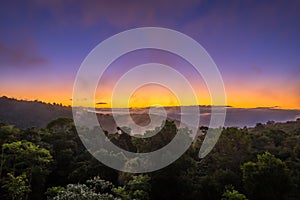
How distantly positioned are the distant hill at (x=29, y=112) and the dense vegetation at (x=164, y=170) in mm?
14978

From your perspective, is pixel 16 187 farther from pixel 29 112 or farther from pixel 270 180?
pixel 29 112

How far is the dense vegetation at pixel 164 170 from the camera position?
55.0 ft

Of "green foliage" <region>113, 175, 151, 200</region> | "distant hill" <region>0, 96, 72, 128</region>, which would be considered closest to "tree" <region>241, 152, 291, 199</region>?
"green foliage" <region>113, 175, 151, 200</region>

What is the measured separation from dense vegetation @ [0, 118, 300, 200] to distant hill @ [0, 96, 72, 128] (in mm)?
14978

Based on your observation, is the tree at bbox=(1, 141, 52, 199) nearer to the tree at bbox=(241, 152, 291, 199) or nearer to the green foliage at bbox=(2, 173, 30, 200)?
the green foliage at bbox=(2, 173, 30, 200)

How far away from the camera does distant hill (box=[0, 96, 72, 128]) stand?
37.2 metres

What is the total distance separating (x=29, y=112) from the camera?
135 ft

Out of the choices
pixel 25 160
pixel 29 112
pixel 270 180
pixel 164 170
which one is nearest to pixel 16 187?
pixel 25 160

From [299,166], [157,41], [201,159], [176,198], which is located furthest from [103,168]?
[299,166]

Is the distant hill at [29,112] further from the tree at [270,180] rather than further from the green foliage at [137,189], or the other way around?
the tree at [270,180]

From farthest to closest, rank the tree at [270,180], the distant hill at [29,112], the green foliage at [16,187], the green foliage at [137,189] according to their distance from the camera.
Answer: the distant hill at [29,112]
the tree at [270,180]
the green foliage at [137,189]
the green foliage at [16,187]

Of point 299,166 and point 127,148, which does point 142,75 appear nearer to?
point 127,148

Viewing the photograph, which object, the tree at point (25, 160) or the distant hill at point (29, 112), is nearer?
the tree at point (25, 160)

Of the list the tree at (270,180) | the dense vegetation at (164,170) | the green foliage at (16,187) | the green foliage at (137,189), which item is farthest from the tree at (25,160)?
the tree at (270,180)
